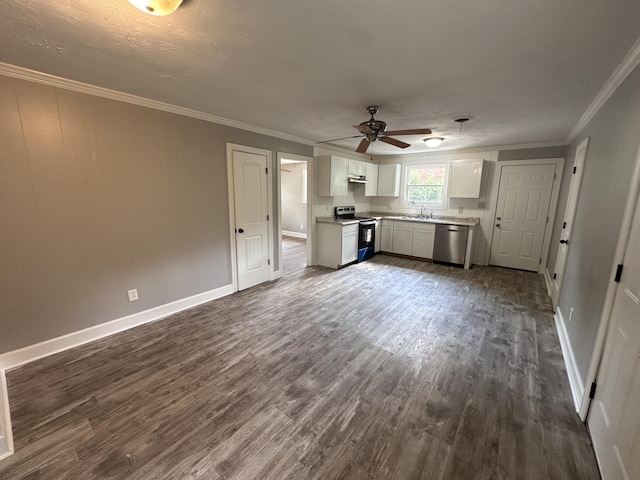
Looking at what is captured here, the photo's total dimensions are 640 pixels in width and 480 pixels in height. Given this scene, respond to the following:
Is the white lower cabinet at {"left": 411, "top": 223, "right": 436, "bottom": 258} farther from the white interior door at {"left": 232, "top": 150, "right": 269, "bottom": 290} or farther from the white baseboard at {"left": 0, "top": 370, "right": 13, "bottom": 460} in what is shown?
the white baseboard at {"left": 0, "top": 370, "right": 13, "bottom": 460}

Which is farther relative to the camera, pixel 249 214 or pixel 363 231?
pixel 363 231

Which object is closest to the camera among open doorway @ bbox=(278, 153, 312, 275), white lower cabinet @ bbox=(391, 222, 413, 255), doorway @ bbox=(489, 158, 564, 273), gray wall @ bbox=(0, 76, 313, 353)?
gray wall @ bbox=(0, 76, 313, 353)

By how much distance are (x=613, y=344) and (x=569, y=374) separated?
870 millimetres

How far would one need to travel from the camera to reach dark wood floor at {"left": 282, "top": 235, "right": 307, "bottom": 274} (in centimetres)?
527

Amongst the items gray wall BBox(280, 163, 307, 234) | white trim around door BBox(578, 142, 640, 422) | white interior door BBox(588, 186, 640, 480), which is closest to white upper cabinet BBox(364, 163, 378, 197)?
gray wall BBox(280, 163, 307, 234)

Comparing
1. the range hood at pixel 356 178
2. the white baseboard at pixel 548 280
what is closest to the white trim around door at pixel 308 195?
the range hood at pixel 356 178

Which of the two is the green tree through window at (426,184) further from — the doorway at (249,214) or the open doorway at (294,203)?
the doorway at (249,214)

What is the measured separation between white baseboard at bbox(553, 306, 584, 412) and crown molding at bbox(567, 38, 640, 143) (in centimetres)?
216

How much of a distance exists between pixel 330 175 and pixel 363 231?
140 centimetres

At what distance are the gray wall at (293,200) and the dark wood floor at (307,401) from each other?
5.35 m

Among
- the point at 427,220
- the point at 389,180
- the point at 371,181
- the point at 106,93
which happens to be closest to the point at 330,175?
the point at 371,181

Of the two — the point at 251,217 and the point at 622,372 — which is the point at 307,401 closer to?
the point at 622,372

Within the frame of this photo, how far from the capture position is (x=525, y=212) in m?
4.96

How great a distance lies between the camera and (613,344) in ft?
5.06
